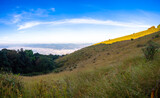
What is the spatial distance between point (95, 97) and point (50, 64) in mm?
35335

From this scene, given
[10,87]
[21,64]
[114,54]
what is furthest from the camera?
[21,64]

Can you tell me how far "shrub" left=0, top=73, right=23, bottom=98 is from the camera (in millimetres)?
2552

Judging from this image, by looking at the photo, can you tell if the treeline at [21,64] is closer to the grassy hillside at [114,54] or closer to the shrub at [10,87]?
the grassy hillside at [114,54]

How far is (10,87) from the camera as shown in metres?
2.81

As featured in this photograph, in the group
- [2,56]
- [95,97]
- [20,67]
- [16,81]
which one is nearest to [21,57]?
[20,67]

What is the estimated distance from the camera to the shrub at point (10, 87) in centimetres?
255

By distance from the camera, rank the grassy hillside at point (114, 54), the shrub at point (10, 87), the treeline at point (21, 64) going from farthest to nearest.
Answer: the treeline at point (21, 64), the grassy hillside at point (114, 54), the shrub at point (10, 87)

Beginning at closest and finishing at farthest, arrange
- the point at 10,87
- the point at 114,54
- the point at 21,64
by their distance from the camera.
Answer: the point at 10,87 < the point at 114,54 < the point at 21,64

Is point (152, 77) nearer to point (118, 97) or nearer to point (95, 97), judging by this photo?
point (118, 97)

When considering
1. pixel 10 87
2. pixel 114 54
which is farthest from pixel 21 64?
pixel 10 87

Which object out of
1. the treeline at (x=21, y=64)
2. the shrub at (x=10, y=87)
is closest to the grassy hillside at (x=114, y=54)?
the treeline at (x=21, y=64)

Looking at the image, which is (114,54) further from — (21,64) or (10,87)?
(21,64)

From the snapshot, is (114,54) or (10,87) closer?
(10,87)

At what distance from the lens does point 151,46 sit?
654cm
